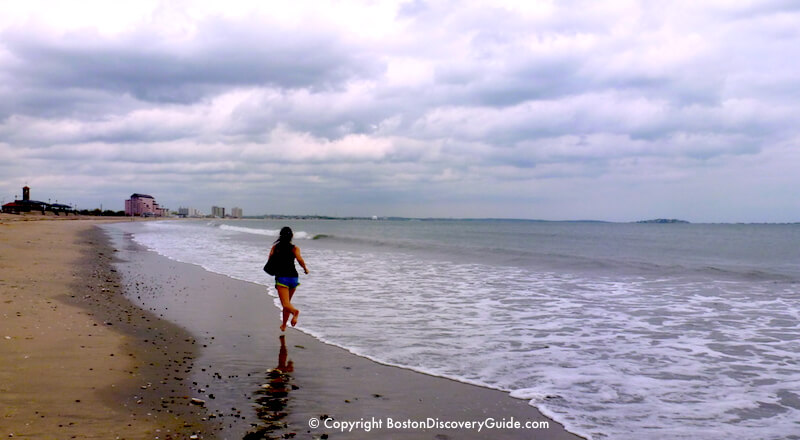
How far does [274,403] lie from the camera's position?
545 centimetres

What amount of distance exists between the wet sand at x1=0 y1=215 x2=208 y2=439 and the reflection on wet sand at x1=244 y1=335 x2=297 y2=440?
0.55 metres

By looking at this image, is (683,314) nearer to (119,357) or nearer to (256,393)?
(256,393)

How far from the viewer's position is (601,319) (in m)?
11.3

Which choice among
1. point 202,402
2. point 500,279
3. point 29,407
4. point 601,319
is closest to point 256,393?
point 202,402

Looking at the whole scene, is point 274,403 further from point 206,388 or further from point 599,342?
point 599,342

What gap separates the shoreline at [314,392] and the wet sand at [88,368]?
0.38m

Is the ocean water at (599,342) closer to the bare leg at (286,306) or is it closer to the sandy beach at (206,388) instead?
the bare leg at (286,306)

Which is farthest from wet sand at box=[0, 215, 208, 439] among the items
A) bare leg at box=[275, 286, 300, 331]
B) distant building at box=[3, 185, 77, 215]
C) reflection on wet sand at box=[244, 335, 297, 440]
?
distant building at box=[3, 185, 77, 215]

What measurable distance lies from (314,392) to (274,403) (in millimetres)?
572

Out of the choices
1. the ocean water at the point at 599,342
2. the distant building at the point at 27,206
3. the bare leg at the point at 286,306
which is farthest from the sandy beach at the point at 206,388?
the distant building at the point at 27,206

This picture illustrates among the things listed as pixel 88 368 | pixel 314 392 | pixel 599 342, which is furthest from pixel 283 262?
pixel 599 342

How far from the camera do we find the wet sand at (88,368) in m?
4.56

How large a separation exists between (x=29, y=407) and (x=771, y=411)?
731 cm

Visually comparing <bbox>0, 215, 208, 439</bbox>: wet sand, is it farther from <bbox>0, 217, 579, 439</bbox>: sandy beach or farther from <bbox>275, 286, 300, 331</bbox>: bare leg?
<bbox>275, 286, 300, 331</bbox>: bare leg
